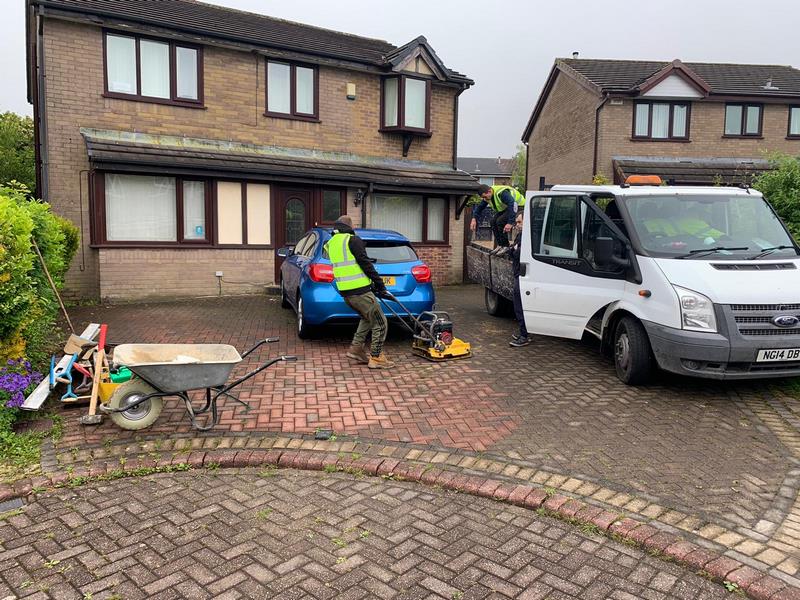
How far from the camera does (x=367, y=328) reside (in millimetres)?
7512

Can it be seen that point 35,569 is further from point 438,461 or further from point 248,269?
point 248,269

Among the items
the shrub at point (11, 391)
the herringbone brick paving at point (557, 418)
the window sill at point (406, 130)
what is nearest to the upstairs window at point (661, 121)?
the window sill at point (406, 130)

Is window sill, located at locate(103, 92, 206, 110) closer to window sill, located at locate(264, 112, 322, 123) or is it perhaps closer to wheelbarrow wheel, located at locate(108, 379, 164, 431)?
window sill, located at locate(264, 112, 322, 123)

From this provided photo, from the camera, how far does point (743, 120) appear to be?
869 inches

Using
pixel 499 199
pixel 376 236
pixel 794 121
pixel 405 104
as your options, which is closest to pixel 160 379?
pixel 376 236

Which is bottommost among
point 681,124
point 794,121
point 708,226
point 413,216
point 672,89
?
point 708,226

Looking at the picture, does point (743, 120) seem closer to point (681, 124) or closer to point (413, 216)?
point (681, 124)

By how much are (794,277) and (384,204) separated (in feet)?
36.6

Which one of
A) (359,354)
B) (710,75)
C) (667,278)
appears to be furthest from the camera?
(710,75)

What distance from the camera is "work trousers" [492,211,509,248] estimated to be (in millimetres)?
10821

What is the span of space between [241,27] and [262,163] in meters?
3.74

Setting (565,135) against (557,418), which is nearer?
(557,418)

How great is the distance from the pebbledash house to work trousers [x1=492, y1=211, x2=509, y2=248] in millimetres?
4769

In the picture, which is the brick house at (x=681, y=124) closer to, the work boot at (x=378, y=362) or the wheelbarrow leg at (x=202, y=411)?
the work boot at (x=378, y=362)
